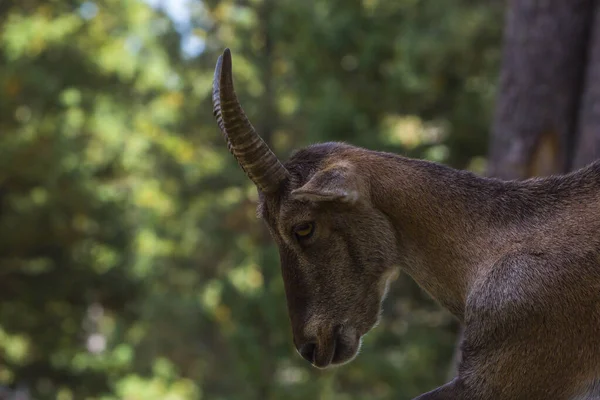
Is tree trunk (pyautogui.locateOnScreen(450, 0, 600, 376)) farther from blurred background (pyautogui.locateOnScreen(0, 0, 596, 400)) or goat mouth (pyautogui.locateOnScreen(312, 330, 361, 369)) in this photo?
goat mouth (pyautogui.locateOnScreen(312, 330, 361, 369))

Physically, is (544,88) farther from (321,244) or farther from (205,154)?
(205,154)

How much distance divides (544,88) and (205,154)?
51.6 ft

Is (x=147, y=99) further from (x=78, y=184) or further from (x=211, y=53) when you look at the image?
(x=78, y=184)

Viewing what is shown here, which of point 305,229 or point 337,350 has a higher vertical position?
point 305,229

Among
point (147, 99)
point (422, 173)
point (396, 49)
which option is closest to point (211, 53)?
point (147, 99)

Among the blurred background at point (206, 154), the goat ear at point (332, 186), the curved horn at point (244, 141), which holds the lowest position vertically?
the blurred background at point (206, 154)

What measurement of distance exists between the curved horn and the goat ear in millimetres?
232

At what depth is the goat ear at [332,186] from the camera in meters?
3.97

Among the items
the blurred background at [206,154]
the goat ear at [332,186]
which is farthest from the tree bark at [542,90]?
the goat ear at [332,186]

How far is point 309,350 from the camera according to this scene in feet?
14.3

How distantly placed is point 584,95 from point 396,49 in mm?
6443

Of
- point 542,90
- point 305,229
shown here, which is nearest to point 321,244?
point 305,229

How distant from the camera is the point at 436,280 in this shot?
14.1 ft

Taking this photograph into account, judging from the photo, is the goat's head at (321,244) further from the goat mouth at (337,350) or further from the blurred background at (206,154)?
the blurred background at (206,154)
